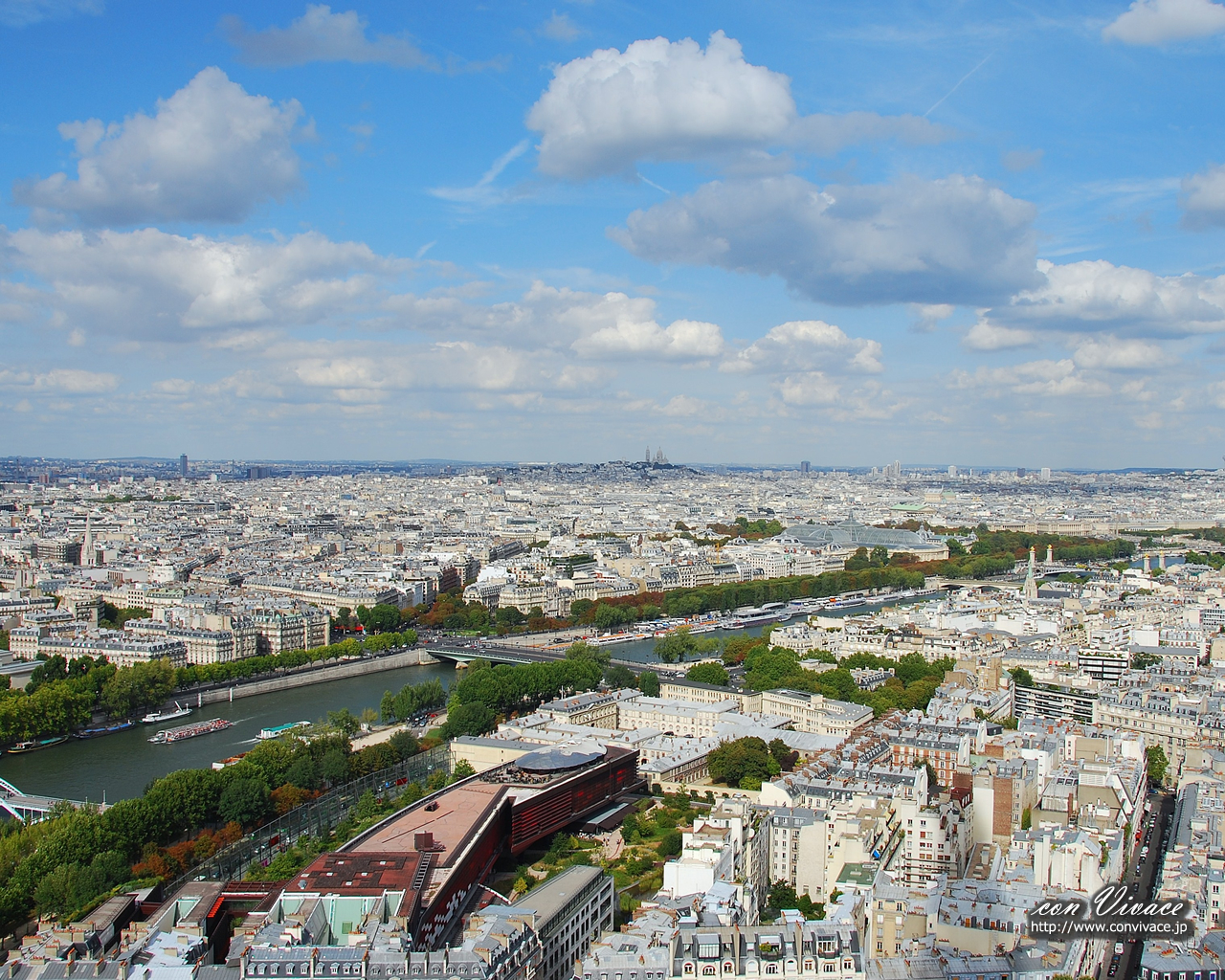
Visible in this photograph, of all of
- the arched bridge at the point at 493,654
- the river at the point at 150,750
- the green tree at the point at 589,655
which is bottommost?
the river at the point at 150,750

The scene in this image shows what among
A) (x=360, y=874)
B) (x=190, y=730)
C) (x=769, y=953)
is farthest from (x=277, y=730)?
(x=769, y=953)

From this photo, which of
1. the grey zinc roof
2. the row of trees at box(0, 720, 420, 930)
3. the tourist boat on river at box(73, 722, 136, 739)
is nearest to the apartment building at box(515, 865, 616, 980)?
the row of trees at box(0, 720, 420, 930)

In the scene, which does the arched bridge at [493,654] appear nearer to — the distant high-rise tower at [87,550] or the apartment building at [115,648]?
the apartment building at [115,648]

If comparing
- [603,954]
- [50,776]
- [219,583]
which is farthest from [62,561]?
[603,954]

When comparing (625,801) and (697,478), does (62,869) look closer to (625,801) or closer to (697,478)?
(625,801)

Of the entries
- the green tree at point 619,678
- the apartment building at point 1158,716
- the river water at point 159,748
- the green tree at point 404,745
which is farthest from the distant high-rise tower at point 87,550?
the apartment building at point 1158,716

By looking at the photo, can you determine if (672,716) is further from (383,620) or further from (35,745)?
(383,620)

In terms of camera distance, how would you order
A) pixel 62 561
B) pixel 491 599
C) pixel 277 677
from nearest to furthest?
pixel 277 677, pixel 491 599, pixel 62 561
